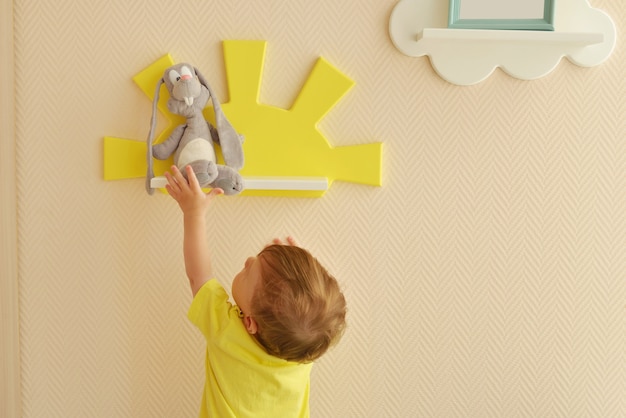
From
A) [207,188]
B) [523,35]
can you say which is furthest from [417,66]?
[207,188]

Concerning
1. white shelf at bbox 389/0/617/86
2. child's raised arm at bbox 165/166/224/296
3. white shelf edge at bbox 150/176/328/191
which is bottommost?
child's raised arm at bbox 165/166/224/296

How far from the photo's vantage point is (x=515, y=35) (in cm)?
112

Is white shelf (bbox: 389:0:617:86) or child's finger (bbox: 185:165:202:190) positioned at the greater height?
white shelf (bbox: 389:0:617:86)

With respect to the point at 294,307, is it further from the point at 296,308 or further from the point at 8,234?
the point at 8,234

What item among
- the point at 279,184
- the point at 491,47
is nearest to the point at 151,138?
the point at 279,184

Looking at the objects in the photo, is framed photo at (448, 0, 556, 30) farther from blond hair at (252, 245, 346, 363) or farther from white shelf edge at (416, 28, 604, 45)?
blond hair at (252, 245, 346, 363)

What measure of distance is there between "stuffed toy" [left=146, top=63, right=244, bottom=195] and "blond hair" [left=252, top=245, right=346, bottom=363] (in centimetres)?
18

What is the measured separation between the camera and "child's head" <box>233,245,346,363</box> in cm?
100

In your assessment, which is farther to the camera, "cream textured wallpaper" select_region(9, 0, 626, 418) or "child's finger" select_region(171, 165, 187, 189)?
"cream textured wallpaper" select_region(9, 0, 626, 418)

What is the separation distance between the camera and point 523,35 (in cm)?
111

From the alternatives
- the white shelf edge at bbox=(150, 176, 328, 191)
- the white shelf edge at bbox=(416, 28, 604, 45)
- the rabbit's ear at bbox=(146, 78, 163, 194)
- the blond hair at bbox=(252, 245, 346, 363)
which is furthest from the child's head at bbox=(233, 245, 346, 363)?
the white shelf edge at bbox=(416, 28, 604, 45)

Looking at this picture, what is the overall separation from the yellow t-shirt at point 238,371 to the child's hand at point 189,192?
0.13 m

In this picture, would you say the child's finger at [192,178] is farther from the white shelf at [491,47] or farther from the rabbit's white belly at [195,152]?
the white shelf at [491,47]

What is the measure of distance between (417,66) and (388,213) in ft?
0.90
